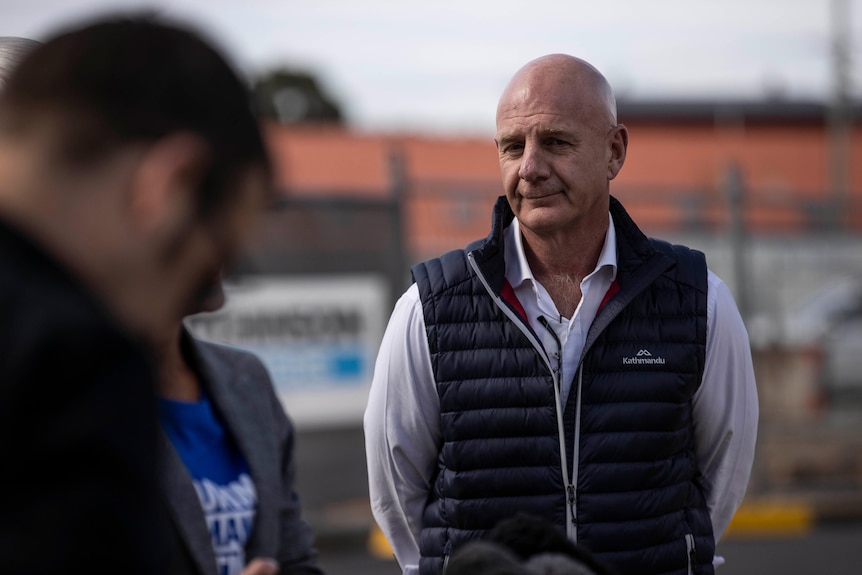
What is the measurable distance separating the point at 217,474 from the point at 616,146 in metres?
1.64

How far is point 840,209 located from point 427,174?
50.5ft

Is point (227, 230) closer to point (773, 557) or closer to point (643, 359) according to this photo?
point (643, 359)

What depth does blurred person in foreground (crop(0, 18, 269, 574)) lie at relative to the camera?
1.04m

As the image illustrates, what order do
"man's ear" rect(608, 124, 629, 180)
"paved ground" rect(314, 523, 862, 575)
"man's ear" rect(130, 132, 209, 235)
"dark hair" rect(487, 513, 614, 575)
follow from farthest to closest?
"paved ground" rect(314, 523, 862, 575), "man's ear" rect(608, 124, 629, 180), "dark hair" rect(487, 513, 614, 575), "man's ear" rect(130, 132, 209, 235)

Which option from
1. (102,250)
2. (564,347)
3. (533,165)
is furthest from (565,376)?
(102,250)

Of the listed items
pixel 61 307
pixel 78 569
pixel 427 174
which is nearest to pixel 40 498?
pixel 78 569

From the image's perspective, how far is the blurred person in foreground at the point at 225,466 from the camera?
2.04 meters

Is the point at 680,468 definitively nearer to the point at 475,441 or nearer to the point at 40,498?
the point at 475,441

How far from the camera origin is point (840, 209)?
1221 centimetres

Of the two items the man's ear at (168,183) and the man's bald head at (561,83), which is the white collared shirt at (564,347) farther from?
the man's ear at (168,183)


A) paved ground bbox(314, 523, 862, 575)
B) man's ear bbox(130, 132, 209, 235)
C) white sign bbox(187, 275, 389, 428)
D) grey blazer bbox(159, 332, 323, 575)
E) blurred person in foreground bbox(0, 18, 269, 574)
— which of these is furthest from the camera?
white sign bbox(187, 275, 389, 428)

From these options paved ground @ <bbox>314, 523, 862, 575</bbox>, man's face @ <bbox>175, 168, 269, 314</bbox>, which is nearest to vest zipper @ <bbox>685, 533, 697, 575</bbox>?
man's face @ <bbox>175, 168, 269, 314</bbox>

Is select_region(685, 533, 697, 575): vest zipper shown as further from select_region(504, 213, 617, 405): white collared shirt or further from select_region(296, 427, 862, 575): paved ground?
select_region(296, 427, 862, 575): paved ground

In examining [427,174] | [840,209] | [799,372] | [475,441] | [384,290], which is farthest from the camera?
[427,174]
